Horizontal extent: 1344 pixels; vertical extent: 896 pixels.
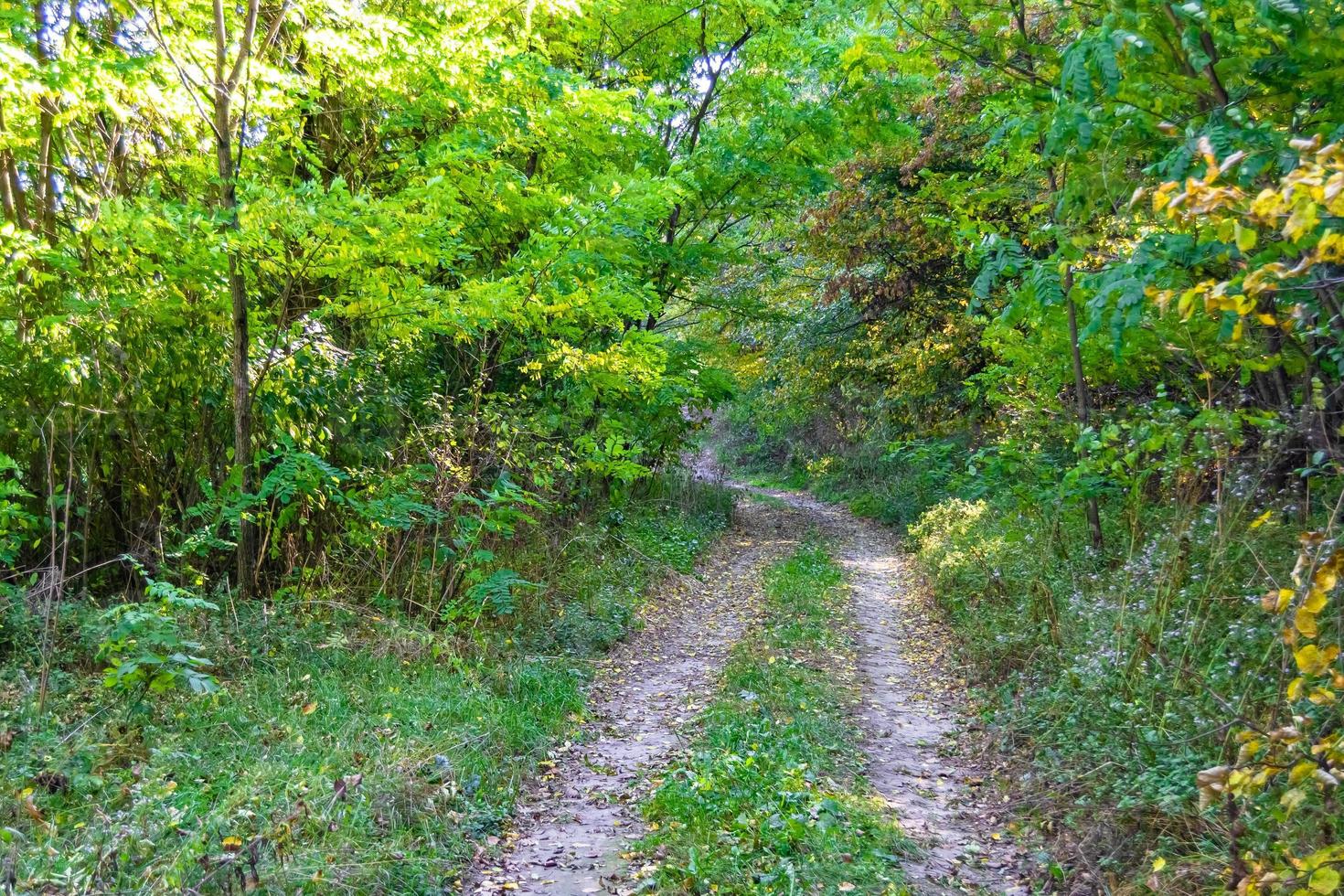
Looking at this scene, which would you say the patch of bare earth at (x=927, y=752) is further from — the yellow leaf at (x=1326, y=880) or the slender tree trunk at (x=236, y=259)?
the slender tree trunk at (x=236, y=259)

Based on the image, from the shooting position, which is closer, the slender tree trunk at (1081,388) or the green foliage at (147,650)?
the green foliage at (147,650)

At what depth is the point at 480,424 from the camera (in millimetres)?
8461

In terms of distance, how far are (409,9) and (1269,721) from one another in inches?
345

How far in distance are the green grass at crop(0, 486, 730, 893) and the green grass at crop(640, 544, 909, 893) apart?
114cm

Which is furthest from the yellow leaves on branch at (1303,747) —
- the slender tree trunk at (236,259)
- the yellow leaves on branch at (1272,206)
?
the slender tree trunk at (236,259)

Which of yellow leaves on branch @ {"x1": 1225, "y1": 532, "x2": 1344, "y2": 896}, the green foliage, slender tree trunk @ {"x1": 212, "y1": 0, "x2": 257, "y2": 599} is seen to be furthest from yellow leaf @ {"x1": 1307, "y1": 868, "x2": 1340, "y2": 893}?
slender tree trunk @ {"x1": 212, "y1": 0, "x2": 257, "y2": 599}

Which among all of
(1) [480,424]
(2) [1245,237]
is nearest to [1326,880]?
(2) [1245,237]

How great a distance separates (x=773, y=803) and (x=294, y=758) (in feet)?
9.08

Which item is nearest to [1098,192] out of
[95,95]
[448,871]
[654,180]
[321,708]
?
[654,180]

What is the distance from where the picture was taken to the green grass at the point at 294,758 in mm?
3861

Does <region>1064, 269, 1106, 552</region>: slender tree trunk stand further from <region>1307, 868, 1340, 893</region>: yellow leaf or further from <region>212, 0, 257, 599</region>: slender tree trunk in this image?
<region>212, 0, 257, 599</region>: slender tree trunk

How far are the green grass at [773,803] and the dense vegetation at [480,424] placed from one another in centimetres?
14

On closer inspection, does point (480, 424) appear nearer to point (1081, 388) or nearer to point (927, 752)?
point (927, 752)

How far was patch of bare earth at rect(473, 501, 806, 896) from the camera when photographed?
4.73 metres
